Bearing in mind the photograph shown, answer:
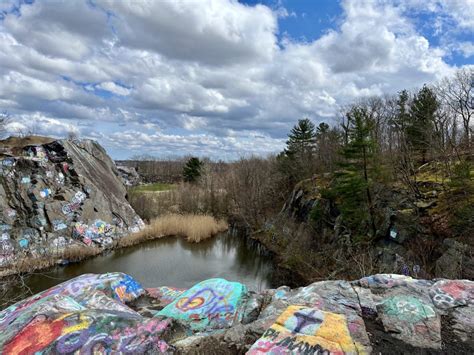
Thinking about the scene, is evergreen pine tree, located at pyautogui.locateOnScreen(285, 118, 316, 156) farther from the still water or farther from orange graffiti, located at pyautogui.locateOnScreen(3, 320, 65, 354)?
orange graffiti, located at pyautogui.locateOnScreen(3, 320, 65, 354)

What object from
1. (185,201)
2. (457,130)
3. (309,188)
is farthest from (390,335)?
(185,201)

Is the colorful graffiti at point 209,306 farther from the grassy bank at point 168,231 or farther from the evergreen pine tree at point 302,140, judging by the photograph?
the evergreen pine tree at point 302,140

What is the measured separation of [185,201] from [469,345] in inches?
983

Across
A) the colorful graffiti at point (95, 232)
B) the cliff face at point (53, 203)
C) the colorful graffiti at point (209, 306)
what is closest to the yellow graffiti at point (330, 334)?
the colorful graffiti at point (209, 306)

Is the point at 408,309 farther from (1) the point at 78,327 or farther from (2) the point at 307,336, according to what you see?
(1) the point at 78,327

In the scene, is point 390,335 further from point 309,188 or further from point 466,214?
point 309,188

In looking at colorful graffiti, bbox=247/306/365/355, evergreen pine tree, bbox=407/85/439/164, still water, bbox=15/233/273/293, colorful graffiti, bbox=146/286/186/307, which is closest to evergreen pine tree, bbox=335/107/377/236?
still water, bbox=15/233/273/293

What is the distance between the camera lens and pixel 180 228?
2208 centimetres

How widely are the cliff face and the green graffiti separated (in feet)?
51.8

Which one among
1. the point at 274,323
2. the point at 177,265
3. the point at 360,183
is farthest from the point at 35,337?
the point at 177,265

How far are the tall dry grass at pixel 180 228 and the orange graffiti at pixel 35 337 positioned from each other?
18189 millimetres

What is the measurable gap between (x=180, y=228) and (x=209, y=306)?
18897 millimetres

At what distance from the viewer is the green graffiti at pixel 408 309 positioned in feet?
10.0

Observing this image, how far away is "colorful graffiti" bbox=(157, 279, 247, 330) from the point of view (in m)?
3.50
